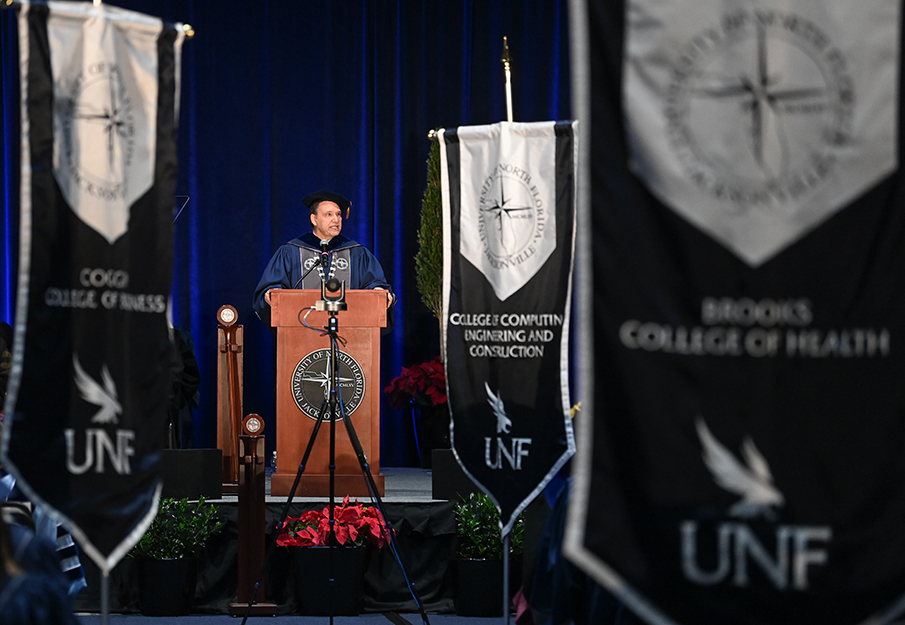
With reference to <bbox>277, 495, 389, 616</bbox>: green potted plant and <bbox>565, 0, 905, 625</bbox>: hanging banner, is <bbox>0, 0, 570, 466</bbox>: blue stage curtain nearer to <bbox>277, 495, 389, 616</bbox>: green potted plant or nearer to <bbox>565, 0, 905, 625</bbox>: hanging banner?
<bbox>277, 495, 389, 616</bbox>: green potted plant

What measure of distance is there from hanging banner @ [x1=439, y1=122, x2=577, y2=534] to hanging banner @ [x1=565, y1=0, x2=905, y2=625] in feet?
5.88

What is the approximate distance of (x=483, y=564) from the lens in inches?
185

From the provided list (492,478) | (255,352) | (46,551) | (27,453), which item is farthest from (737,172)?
(255,352)

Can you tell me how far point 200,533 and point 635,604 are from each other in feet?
11.6

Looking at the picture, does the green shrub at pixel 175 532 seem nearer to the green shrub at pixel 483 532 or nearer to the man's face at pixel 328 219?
the green shrub at pixel 483 532

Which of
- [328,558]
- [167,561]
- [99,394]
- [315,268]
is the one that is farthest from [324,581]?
[99,394]

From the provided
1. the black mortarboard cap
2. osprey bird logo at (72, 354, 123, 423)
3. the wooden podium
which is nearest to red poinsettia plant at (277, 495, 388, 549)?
the wooden podium

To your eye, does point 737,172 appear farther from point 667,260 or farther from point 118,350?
point 118,350

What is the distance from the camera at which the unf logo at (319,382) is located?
200 inches

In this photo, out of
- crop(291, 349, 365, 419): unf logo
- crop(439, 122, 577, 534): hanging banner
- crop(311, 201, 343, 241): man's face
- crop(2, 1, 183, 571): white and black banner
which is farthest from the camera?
crop(311, 201, 343, 241): man's face

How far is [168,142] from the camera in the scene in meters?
2.49

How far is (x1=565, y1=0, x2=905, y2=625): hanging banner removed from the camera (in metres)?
1.58

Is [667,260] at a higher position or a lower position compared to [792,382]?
higher

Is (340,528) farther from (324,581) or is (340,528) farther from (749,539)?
(749,539)
